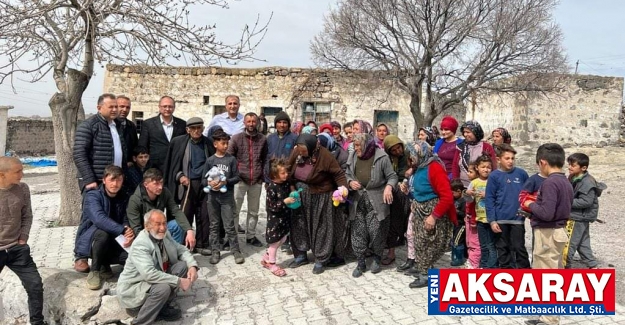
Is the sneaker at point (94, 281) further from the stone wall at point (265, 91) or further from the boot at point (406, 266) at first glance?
the stone wall at point (265, 91)

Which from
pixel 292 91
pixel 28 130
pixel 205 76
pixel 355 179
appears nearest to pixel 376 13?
pixel 292 91

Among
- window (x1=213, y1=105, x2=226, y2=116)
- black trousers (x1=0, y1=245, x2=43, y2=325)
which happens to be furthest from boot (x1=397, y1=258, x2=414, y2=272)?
window (x1=213, y1=105, x2=226, y2=116)

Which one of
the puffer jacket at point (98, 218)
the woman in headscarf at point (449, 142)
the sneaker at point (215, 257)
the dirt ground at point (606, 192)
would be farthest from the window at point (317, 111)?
the puffer jacket at point (98, 218)

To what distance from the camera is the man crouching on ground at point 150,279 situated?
357cm

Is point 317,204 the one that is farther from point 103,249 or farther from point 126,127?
point 126,127

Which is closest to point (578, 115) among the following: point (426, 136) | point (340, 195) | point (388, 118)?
point (388, 118)

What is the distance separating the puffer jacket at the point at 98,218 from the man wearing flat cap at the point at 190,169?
0.80m

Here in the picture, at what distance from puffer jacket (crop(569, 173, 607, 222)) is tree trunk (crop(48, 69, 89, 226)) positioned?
22.3ft

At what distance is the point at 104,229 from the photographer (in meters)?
4.05

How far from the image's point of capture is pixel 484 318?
12.4 feet

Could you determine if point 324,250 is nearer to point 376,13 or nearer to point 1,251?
point 1,251

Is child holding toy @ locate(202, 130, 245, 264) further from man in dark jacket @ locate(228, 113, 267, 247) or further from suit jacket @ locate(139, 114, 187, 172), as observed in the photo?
suit jacket @ locate(139, 114, 187, 172)

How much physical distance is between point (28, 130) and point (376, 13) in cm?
1849

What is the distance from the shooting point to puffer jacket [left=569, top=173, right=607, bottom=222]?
15.7 ft
